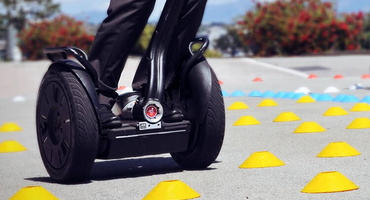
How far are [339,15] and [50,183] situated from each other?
2734 cm

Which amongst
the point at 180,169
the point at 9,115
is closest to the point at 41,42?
the point at 9,115

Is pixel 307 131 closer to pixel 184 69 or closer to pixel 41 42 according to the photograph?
pixel 184 69

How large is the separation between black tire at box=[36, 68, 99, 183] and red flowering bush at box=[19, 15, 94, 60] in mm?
29516

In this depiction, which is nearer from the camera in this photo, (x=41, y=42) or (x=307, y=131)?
(x=307, y=131)

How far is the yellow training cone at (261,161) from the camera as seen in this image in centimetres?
623

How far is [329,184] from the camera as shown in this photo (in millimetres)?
5066

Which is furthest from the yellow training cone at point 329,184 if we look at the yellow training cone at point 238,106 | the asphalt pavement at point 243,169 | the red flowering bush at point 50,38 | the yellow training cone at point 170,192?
the red flowering bush at point 50,38

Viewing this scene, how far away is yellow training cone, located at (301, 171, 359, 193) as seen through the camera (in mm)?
5035

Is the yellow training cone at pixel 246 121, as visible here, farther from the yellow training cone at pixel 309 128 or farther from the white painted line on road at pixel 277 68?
the white painted line on road at pixel 277 68

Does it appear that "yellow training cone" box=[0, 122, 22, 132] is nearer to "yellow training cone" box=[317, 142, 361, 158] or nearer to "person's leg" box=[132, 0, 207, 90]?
"person's leg" box=[132, 0, 207, 90]

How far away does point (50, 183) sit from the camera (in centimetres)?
596

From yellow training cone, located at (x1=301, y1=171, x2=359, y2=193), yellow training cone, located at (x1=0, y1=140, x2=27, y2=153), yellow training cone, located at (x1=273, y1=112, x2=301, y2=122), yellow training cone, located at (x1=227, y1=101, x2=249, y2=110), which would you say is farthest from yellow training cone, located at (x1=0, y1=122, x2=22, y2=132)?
yellow training cone, located at (x1=301, y1=171, x2=359, y2=193)

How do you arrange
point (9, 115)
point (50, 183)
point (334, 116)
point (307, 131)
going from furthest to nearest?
point (9, 115) < point (334, 116) < point (307, 131) < point (50, 183)

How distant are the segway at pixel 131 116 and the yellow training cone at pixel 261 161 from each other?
1.06 feet
